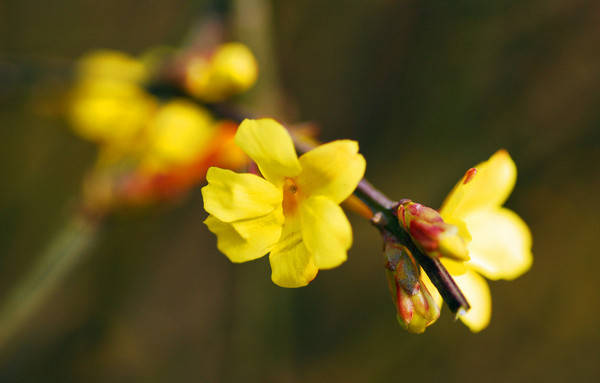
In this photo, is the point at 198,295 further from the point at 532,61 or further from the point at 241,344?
the point at 532,61

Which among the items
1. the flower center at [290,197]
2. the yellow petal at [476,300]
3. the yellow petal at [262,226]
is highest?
the flower center at [290,197]

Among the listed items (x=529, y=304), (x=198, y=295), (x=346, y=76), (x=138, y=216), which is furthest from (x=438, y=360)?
(x=138, y=216)

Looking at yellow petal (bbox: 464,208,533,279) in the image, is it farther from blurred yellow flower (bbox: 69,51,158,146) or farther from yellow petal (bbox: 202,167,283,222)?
blurred yellow flower (bbox: 69,51,158,146)

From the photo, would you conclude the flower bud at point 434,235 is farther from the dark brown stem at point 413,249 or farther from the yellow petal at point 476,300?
the yellow petal at point 476,300

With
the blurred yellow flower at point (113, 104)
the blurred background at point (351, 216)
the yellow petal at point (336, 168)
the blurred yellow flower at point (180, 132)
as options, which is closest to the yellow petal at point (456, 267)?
the yellow petal at point (336, 168)

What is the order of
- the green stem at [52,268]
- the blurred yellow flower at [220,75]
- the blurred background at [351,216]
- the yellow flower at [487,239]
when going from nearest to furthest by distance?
1. the yellow flower at [487,239]
2. the blurred yellow flower at [220,75]
3. the green stem at [52,268]
4. the blurred background at [351,216]

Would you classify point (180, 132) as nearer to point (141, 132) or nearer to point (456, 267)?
point (141, 132)

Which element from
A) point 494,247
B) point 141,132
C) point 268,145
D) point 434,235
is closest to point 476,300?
point 494,247
